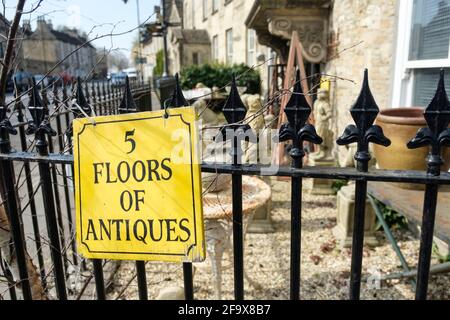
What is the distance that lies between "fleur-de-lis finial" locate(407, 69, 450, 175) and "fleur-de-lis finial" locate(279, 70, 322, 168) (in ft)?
0.95

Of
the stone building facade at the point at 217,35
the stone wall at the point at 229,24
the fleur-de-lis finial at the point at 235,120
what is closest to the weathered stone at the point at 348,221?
the fleur-de-lis finial at the point at 235,120

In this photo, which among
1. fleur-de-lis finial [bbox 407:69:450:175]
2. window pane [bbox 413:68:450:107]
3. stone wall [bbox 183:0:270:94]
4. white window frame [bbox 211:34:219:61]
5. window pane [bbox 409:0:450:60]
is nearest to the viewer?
fleur-de-lis finial [bbox 407:69:450:175]

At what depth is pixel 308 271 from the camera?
10.8 ft

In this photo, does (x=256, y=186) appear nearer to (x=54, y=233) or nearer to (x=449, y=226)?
(x=449, y=226)

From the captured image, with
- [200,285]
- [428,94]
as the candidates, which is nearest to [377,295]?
[200,285]

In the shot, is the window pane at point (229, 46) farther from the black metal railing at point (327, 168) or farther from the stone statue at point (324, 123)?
the black metal railing at point (327, 168)

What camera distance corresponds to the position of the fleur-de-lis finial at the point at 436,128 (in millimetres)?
993

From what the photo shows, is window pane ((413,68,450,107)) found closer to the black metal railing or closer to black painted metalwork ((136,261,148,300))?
the black metal railing

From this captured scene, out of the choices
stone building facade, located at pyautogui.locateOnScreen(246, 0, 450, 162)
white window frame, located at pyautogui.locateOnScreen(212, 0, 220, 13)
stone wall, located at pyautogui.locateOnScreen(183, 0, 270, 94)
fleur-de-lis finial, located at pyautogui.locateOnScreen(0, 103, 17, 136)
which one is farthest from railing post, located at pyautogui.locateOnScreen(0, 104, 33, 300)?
white window frame, located at pyautogui.locateOnScreen(212, 0, 220, 13)

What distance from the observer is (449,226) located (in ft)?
6.43

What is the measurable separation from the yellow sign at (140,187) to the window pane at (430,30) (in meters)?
3.04

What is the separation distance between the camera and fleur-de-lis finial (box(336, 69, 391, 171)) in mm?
1046

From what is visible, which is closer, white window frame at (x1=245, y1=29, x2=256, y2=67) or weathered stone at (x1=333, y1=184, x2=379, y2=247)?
weathered stone at (x1=333, y1=184, x2=379, y2=247)

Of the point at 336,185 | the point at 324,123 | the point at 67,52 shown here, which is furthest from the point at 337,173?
the point at 324,123
